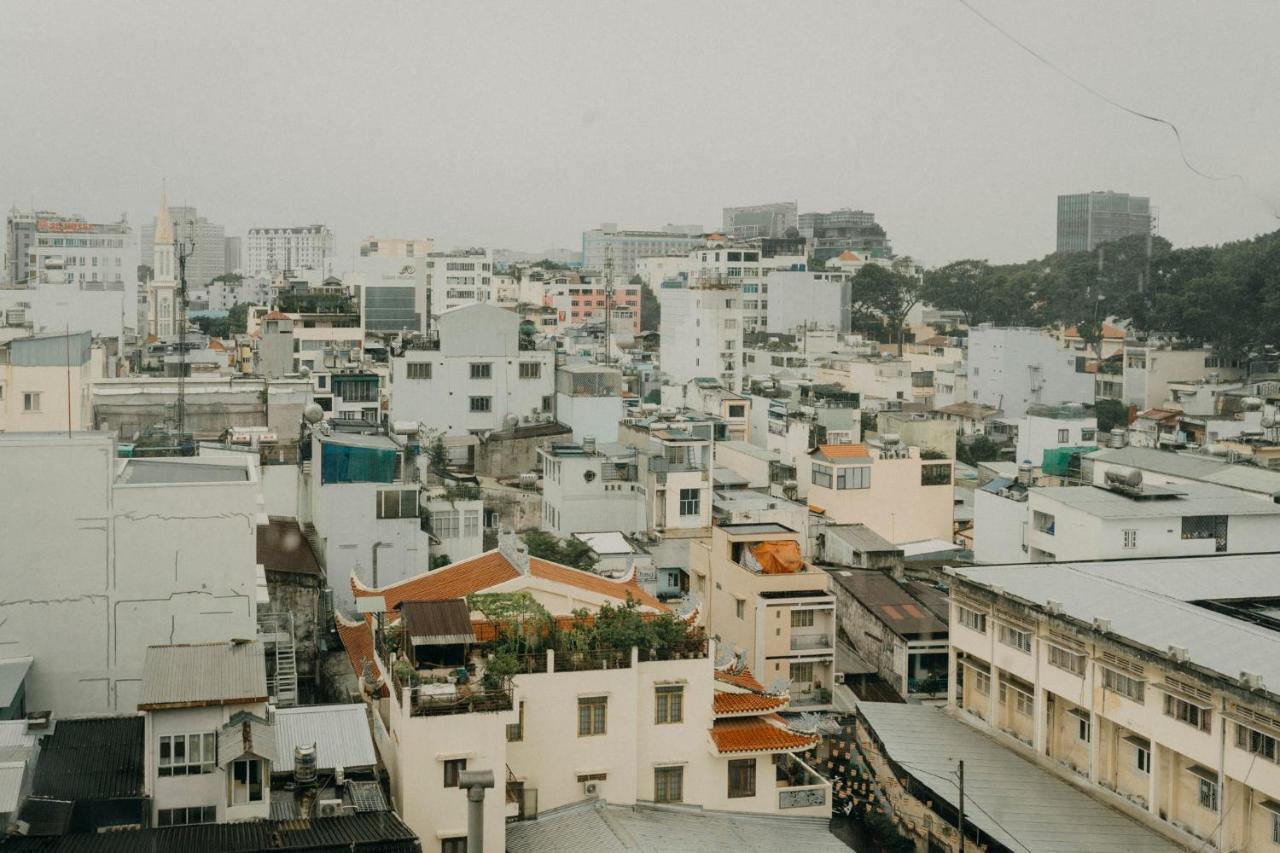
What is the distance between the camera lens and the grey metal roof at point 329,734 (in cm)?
673

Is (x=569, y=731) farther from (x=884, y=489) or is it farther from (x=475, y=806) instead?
(x=884, y=489)

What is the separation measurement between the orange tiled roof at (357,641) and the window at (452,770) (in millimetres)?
2332

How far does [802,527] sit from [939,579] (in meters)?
1.69

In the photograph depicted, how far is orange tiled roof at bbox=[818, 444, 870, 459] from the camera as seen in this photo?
55.9 feet

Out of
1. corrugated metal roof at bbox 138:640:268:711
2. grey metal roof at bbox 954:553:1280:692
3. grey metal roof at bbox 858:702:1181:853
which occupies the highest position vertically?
corrugated metal roof at bbox 138:640:268:711

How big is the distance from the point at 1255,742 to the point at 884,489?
9.51 metres

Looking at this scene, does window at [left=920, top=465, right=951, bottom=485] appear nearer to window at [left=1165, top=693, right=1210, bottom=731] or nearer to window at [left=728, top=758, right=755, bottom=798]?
window at [left=1165, top=693, right=1210, bottom=731]

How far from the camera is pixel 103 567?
320 inches

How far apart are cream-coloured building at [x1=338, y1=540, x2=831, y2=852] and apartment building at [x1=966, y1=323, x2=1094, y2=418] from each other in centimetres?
1914

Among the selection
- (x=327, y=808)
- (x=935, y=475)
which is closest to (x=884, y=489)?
(x=935, y=475)

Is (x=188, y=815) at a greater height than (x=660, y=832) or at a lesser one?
greater

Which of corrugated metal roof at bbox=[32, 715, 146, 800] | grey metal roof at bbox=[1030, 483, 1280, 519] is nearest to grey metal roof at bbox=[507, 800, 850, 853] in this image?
corrugated metal roof at bbox=[32, 715, 146, 800]

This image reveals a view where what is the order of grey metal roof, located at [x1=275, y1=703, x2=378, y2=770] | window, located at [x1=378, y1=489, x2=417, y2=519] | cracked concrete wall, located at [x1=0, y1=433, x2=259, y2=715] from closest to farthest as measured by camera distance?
grey metal roof, located at [x1=275, y1=703, x2=378, y2=770]
cracked concrete wall, located at [x1=0, y1=433, x2=259, y2=715]
window, located at [x1=378, y1=489, x2=417, y2=519]

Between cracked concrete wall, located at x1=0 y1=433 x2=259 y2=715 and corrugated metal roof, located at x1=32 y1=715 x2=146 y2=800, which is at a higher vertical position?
cracked concrete wall, located at x1=0 y1=433 x2=259 y2=715
